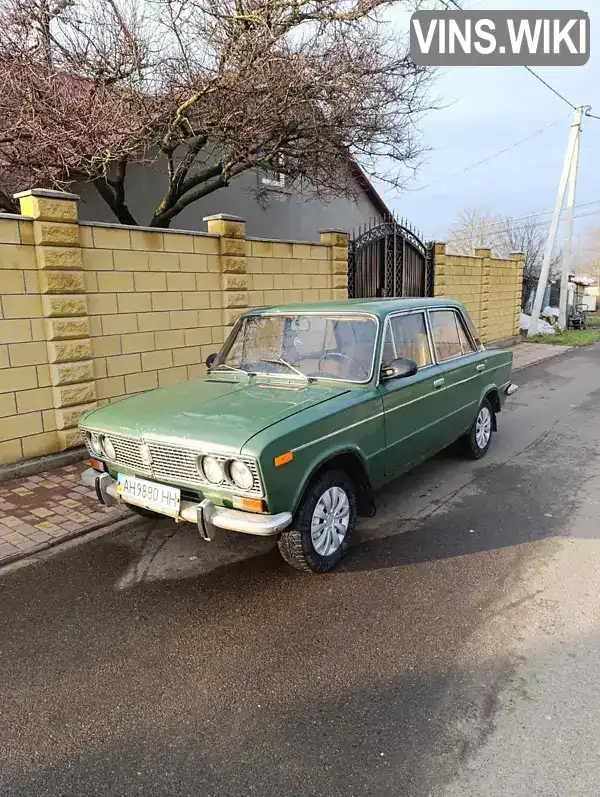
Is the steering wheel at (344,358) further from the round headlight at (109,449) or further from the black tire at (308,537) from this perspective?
the round headlight at (109,449)

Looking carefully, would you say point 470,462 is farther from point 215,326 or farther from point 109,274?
point 109,274

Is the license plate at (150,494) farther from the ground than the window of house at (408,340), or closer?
closer

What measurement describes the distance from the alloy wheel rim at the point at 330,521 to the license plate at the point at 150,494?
2.92ft

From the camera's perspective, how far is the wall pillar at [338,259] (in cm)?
968

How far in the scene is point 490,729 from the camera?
240 centimetres

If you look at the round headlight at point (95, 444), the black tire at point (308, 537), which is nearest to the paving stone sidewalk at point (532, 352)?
the black tire at point (308, 537)

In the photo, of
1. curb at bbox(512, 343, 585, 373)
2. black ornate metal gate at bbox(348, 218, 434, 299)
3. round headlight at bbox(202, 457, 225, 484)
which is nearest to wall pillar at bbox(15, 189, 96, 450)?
round headlight at bbox(202, 457, 225, 484)

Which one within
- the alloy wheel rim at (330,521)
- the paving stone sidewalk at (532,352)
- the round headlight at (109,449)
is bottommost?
the paving stone sidewalk at (532,352)

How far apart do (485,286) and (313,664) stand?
14621 millimetres

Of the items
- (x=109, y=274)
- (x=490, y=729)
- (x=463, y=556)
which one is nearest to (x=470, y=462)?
(x=463, y=556)

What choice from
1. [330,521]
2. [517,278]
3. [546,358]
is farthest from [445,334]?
Answer: [517,278]

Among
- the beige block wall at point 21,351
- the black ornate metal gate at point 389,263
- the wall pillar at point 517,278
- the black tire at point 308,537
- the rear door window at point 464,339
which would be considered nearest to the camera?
the black tire at point 308,537

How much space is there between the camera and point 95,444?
402 centimetres

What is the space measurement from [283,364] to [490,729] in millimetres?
2835
